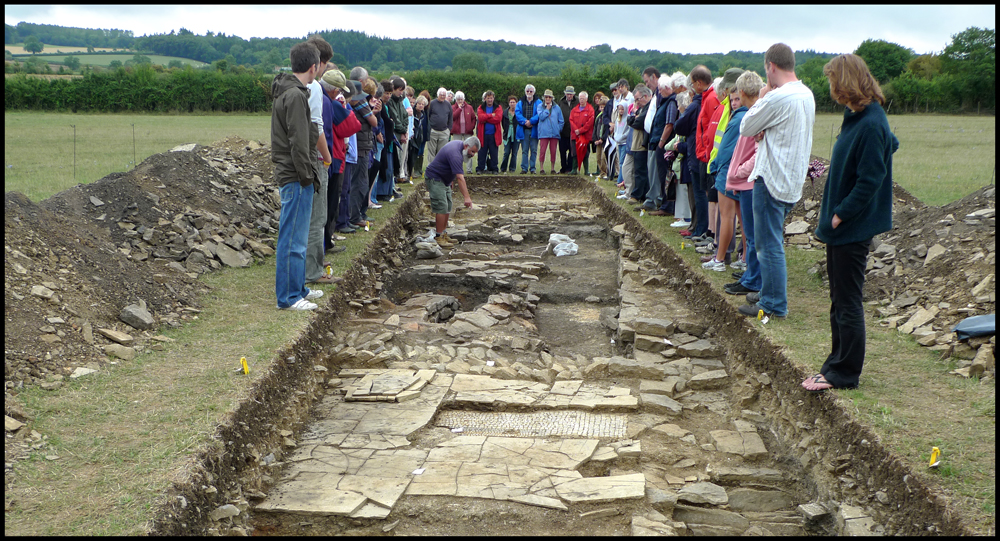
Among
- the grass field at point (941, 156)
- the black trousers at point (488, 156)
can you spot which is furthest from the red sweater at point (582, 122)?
the grass field at point (941, 156)

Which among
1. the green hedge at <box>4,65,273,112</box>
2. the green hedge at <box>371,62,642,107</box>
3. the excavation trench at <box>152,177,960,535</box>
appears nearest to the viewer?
the excavation trench at <box>152,177,960,535</box>

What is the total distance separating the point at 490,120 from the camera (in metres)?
17.5

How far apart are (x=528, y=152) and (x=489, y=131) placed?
3.60ft

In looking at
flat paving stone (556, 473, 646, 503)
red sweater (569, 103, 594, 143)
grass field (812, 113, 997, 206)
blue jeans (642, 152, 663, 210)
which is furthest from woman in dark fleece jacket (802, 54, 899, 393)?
red sweater (569, 103, 594, 143)

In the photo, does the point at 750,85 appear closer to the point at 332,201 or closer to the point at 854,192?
the point at 854,192

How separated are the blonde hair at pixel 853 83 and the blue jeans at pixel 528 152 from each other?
540 inches

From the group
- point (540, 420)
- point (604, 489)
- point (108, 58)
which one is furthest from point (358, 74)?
point (108, 58)

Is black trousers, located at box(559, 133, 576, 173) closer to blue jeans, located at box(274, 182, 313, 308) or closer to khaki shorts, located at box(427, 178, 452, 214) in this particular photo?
khaki shorts, located at box(427, 178, 452, 214)

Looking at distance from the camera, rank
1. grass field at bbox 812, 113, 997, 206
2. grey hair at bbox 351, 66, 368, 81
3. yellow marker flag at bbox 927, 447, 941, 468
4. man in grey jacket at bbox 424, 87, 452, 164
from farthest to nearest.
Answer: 1. man in grey jacket at bbox 424, 87, 452, 164
2. grass field at bbox 812, 113, 997, 206
3. grey hair at bbox 351, 66, 368, 81
4. yellow marker flag at bbox 927, 447, 941, 468

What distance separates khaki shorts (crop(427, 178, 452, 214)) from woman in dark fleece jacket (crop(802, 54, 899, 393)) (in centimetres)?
739

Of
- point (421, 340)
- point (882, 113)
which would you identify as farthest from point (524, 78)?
point (882, 113)

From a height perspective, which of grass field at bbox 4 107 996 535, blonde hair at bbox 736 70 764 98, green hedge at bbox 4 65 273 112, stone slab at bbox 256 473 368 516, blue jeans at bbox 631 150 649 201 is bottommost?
stone slab at bbox 256 473 368 516

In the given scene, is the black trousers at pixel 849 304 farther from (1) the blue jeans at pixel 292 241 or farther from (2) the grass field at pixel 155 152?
(2) the grass field at pixel 155 152

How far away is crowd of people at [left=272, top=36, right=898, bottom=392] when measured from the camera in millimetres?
4176
